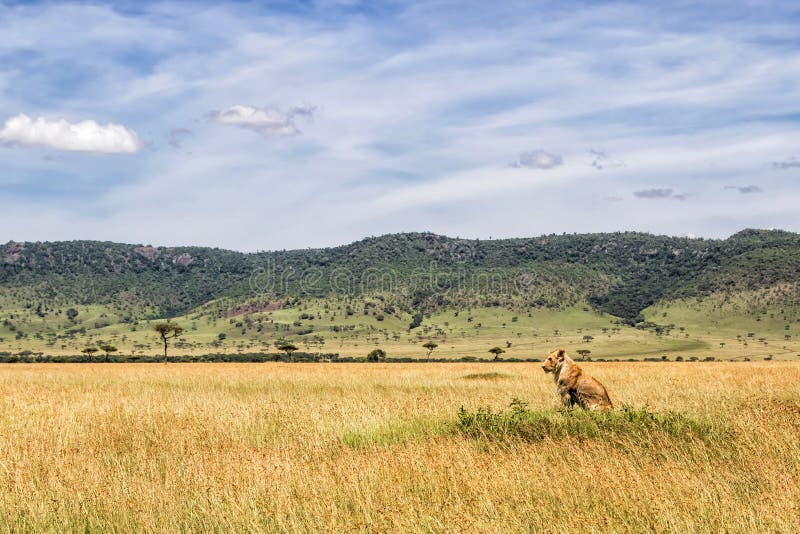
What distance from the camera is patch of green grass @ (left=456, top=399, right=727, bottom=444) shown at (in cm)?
1184

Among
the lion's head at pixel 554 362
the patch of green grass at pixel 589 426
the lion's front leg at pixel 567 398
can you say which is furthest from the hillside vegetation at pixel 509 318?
the patch of green grass at pixel 589 426

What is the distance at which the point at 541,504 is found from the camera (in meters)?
7.88

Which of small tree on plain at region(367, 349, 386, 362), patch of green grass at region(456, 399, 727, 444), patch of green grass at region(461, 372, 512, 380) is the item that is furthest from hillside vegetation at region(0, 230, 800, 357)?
patch of green grass at region(456, 399, 727, 444)

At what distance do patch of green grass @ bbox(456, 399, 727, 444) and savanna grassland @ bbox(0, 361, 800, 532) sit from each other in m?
0.04

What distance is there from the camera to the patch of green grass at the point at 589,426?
11.8 metres

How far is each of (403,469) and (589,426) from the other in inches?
180

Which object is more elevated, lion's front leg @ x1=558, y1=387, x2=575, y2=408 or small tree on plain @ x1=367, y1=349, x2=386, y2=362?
lion's front leg @ x1=558, y1=387, x2=575, y2=408

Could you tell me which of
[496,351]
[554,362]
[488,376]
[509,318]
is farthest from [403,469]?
[509,318]

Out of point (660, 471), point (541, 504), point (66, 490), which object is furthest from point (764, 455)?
point (66, 490)

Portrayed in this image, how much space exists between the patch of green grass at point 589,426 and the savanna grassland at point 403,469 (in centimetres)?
4

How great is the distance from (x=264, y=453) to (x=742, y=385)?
53.6ft

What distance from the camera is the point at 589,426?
41.1ft

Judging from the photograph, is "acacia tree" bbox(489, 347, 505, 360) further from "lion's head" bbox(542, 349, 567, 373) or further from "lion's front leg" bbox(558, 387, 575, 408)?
"lion's front leg" bbox(558, 387, 575, 408)

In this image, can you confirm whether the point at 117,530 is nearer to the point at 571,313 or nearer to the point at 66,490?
the point at 66,490
